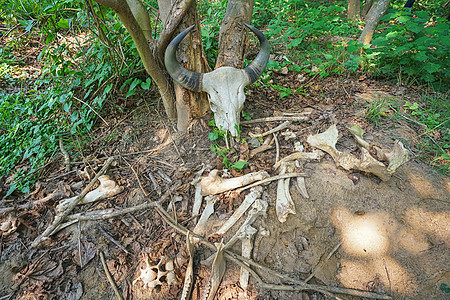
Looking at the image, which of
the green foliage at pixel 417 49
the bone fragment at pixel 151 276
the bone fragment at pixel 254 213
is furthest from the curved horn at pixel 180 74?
the green foliage at pixel 417 49

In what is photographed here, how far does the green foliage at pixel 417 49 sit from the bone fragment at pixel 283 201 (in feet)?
10.3

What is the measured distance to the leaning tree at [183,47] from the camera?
2744 mm

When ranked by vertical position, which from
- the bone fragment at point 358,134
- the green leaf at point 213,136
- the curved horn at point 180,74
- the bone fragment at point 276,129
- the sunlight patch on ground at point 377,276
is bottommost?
the sunlight patch on ground at point 377,276

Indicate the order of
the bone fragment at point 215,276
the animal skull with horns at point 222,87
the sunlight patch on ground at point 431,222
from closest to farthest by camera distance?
the bone fragment at point 215,276
the sunlight patch on ground at point 431,222
the animal skull with horns at point 222,87

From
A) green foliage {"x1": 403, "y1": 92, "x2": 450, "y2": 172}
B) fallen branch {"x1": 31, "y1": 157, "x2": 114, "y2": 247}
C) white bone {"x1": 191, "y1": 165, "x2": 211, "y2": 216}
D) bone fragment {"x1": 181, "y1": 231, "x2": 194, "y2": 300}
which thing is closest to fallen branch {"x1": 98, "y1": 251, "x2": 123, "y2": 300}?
bone fragment {"x1": 181, "y1": 231, "x2": 194, "y2": 300}

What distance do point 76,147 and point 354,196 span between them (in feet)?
12.5

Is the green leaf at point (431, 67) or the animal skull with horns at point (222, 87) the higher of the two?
the animal skull with horns at point (222, 87)

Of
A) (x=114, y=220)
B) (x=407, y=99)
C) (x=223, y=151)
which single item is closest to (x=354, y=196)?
(x=223, y=151)

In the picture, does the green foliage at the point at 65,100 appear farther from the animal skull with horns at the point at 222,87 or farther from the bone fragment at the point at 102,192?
the bone fragment at the point at 102,192

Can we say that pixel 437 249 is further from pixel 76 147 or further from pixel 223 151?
pixel 76 147

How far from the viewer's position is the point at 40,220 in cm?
258

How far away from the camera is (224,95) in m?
2.96

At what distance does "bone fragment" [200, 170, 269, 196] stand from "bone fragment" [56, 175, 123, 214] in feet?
3.67

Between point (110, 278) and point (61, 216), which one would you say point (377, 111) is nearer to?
point (110, 278)
